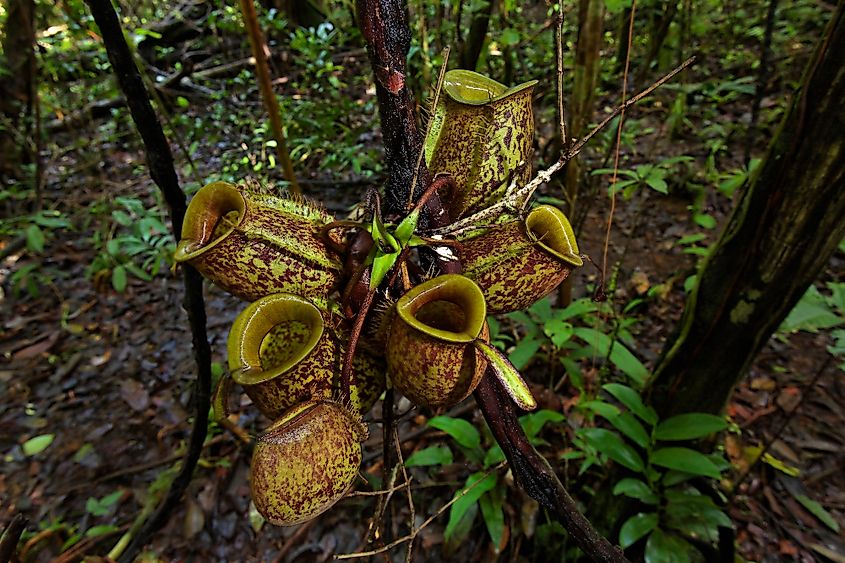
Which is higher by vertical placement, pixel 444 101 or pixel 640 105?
pixel 444 101

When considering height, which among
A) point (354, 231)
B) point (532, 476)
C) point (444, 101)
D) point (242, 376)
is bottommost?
point (532, 476)

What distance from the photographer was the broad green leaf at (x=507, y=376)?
2.29 ft

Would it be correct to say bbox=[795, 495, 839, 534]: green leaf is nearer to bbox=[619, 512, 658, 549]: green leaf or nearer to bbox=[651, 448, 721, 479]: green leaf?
bbox=[651, 448, 721, 479]: green leaf

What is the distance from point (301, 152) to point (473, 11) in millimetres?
2369

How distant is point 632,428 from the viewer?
1867 millimetres

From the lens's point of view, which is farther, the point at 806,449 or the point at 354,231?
the point at 806,449

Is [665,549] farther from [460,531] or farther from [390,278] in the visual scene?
[390,278]

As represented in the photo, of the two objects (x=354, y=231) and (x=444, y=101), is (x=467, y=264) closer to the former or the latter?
(x=354, y=231)

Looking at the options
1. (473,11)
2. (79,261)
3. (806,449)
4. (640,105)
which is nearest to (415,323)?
(473,11)

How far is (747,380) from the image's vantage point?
2.54 m

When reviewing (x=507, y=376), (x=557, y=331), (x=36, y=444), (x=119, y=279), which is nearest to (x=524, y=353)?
(x=557, y=331)

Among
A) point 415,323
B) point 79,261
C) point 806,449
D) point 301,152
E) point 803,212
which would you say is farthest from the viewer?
point 301,152

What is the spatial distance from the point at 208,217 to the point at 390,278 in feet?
1.13

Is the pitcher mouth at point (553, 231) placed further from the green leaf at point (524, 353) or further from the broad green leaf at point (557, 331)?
the green leaf at point (524, 353)
